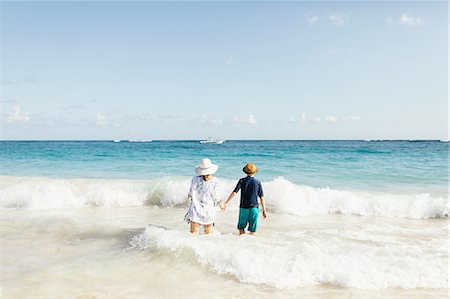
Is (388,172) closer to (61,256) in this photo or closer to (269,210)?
(269,210)

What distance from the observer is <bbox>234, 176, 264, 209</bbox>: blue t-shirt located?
7.73 meters

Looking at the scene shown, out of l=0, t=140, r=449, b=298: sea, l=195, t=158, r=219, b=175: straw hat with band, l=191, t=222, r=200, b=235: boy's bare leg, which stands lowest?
l=0, t=140, r=449, b=298: sea

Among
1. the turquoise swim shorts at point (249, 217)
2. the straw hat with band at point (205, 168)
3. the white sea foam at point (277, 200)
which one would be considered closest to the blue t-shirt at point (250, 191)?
the turquoise swim shorts at point (249, 217)

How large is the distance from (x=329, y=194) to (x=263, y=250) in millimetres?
7481

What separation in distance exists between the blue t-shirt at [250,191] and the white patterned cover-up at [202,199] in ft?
2.11

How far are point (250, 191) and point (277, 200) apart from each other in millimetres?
5352

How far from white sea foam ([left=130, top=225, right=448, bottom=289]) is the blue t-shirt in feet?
2.41

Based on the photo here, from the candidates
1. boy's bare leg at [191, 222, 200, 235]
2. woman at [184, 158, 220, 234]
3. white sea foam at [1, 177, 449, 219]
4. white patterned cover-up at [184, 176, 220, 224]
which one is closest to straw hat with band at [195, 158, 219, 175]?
woman at [184, 158, 220, 234]

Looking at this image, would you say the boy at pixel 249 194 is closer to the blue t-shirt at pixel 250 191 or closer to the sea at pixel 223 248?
the blue t-shirt at pixel 250 191

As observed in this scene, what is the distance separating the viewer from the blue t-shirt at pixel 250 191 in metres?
7.73

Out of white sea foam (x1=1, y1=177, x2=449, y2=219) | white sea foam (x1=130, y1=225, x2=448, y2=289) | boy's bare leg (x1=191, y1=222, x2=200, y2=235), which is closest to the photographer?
white sea foam (x1=130, y1=225, x2=448, y2=289)

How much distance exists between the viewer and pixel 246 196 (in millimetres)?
7773

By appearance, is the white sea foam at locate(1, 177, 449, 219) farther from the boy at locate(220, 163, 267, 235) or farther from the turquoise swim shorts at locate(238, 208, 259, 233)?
the boy at locate(220, 163, 267, 235)

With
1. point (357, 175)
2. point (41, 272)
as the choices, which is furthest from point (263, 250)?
point (357, 175)
